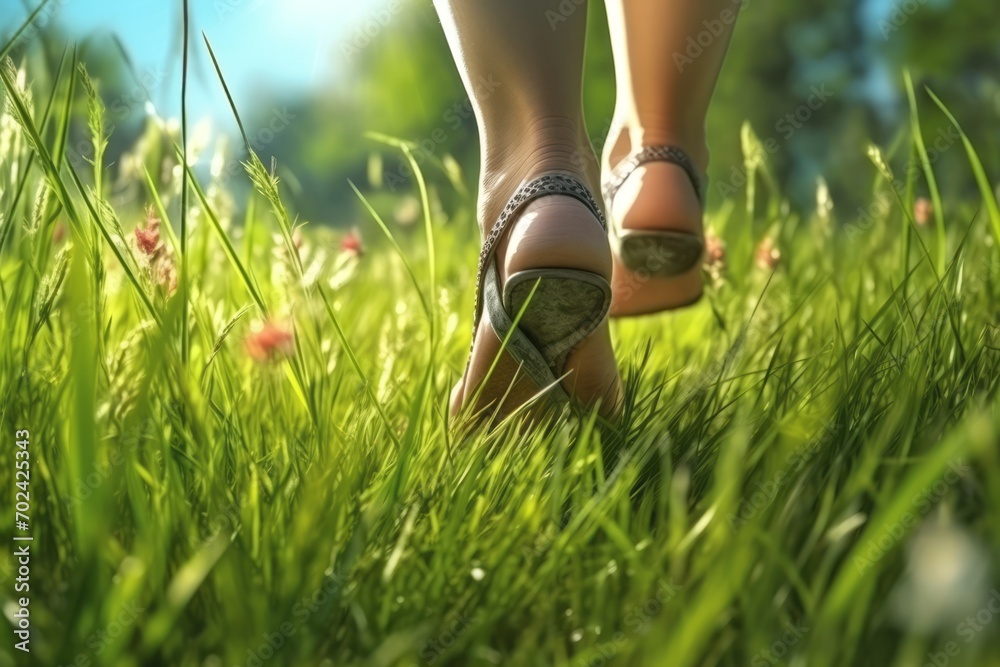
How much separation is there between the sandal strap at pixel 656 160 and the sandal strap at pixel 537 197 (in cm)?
40

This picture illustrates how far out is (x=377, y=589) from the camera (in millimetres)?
735

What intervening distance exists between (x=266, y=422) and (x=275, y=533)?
0.47m

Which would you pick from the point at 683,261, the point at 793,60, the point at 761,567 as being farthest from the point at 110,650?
the point at 793,60

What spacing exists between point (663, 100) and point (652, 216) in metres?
0.23

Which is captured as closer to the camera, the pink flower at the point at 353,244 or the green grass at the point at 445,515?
the green grass at the point at 445,515

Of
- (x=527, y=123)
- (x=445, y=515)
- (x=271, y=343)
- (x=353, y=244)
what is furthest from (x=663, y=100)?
(x=445, y=515)

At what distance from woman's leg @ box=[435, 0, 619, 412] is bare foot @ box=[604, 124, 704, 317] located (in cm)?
31

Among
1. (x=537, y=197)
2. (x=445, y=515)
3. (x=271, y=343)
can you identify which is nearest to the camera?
(x=445, y=515)

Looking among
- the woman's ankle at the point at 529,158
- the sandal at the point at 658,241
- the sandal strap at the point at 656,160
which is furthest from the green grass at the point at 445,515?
the sandal strap at the point at 656,160

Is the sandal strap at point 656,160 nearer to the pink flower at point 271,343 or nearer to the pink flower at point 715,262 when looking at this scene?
the pink flower at point 715,262

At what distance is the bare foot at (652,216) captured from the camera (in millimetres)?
1632

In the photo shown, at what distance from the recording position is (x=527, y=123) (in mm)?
1310

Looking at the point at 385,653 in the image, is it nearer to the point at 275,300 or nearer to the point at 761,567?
the point at 761,567

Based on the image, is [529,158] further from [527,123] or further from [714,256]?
[714,256]
